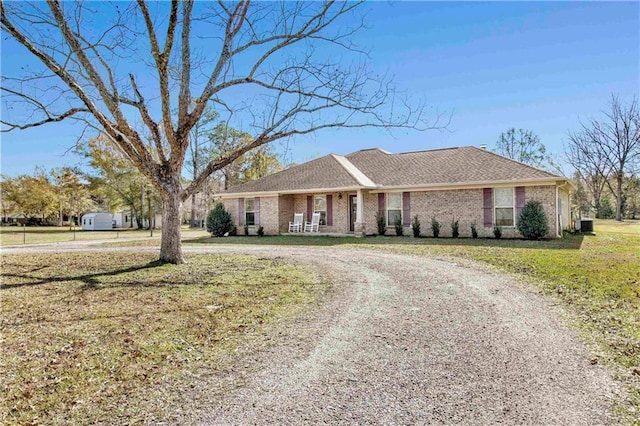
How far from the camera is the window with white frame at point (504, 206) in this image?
1612cm

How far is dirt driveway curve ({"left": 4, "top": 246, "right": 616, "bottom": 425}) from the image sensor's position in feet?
9.05

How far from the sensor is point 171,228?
31.2 ft

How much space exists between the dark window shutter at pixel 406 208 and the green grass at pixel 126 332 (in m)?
10.2

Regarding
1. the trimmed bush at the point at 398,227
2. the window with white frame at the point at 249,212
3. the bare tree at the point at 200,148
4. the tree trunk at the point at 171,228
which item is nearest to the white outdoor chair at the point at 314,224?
the window with white frame at the point at 249,212

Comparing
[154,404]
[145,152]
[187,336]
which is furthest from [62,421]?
[145,152]

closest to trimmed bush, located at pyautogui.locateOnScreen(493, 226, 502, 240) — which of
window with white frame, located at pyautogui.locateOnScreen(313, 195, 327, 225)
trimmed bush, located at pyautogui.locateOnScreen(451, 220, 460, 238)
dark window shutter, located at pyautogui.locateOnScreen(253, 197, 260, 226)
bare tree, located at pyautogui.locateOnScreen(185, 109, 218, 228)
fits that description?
trimmed bush, located at pyautogui.locateOnScreen(451, 220, 460, 238)

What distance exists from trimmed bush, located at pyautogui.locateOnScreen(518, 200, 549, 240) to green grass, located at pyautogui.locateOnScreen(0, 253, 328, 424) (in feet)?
34.4

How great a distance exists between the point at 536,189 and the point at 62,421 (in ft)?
54.9

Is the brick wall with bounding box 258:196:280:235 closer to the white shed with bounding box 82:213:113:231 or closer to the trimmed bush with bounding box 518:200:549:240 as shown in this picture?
the trimmed bush with bounding box 518:200:549:240

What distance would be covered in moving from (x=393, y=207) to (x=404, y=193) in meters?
0.87

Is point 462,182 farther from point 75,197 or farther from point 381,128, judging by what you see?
point 75,197

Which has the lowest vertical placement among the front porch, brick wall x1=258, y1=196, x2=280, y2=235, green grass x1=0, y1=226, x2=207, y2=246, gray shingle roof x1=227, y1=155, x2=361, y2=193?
green grass x1=0, y1=226, x2=207, y2=246

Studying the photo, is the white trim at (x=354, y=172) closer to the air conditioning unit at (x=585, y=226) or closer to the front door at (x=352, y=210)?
the front door at (x=352, y=210)

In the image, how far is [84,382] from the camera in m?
3.33
